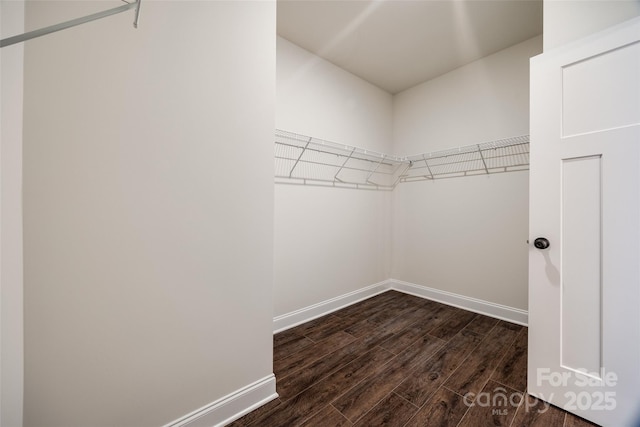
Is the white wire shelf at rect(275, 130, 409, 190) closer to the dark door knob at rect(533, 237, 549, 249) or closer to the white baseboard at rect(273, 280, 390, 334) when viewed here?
the white baseboard at rect(273, 280, 390, 334)

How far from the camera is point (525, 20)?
194cm

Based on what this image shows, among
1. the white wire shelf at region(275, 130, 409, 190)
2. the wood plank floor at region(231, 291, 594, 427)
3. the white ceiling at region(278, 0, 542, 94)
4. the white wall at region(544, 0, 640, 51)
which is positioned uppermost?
the white ceiling at region(278, 0, 542, 94)

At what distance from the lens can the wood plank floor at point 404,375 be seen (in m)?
1.23

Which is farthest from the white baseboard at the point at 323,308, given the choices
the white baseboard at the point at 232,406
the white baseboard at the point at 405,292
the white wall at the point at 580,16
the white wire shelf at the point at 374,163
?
the white wall at the point at 580,16

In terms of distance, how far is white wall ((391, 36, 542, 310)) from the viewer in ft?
7.29

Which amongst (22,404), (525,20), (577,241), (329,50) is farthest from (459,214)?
(22,404)

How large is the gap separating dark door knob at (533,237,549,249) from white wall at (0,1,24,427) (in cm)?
217

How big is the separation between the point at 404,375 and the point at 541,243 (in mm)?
1106

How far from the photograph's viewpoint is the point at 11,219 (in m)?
0.72

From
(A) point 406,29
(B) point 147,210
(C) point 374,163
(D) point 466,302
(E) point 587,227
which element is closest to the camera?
(B) point 147,210

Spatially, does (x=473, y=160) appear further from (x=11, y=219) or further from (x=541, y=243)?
(x=11, y=219)

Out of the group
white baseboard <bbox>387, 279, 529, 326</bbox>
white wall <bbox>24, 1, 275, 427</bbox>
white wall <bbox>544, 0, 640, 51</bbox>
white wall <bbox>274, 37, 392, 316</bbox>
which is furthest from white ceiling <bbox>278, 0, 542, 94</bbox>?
white baseboard <bbox>387, 279, 529, 326</bbox>

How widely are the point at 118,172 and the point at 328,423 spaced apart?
1447mm

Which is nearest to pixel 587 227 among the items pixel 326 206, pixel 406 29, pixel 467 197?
pixel 467 197
